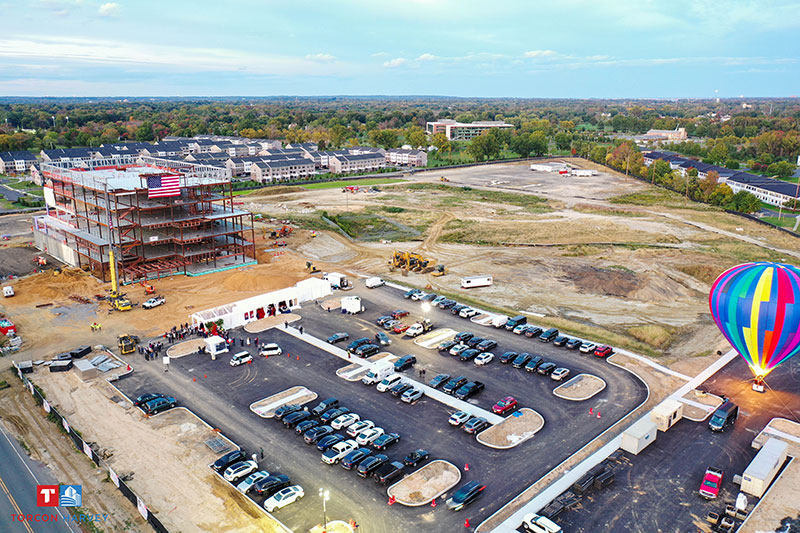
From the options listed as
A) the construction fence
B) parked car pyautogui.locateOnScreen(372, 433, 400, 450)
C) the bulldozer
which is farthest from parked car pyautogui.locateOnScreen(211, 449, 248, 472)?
the bulldozer

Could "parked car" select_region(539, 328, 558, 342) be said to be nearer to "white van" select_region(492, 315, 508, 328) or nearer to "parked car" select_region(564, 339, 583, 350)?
"parked car" select_region(564, 339, 583, 350)

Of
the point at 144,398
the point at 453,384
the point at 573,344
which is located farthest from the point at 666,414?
the point at 144,398

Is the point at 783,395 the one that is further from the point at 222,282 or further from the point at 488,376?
the point at 222,282

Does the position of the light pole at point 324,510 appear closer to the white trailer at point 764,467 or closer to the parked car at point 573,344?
the white trailer at point 764,467

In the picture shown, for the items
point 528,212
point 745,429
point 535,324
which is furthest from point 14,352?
point 528,212

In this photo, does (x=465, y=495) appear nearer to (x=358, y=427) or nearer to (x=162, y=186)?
(x=358, y=427)

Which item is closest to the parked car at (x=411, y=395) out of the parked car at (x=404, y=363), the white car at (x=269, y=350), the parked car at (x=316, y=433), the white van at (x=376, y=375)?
the white van at (x=376, y=375)
